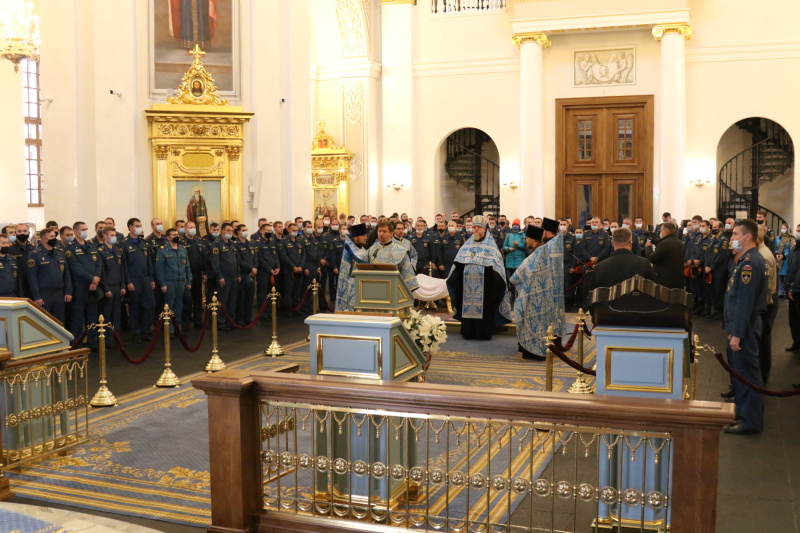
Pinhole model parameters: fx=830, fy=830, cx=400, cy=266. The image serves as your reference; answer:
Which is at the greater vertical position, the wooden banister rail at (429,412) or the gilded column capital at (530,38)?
the gilded column capital at (530,38)

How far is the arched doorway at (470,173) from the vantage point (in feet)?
87.9

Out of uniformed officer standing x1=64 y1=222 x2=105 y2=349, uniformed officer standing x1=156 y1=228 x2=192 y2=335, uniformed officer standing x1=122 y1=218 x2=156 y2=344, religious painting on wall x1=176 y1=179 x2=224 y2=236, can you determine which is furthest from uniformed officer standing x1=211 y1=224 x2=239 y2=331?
religious painting on wall x1=176 y1=179 x2=224 y2=236

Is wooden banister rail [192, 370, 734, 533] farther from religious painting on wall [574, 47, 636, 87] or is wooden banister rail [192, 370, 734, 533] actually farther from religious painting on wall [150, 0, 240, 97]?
religious painting on wall [574, 47, 636, 87]

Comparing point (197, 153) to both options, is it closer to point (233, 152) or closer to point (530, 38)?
point (233, 152)

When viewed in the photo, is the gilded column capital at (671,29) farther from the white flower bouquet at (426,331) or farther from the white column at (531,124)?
the white flower bouquet at (426,331)

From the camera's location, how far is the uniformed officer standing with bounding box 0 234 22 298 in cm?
1107

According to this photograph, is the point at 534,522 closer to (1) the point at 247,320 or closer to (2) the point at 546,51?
(1) the point at 247,320

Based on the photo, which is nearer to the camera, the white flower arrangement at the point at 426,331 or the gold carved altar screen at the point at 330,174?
the white flower arrangement at the point at 426,331

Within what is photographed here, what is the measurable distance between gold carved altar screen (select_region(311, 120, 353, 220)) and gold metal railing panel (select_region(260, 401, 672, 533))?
1986cm

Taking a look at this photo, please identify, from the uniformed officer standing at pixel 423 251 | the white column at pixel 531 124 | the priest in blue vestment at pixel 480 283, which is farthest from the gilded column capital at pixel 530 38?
the priest in blue vestment at pixel 480 283

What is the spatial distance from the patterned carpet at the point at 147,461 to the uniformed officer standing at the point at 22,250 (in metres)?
3.19

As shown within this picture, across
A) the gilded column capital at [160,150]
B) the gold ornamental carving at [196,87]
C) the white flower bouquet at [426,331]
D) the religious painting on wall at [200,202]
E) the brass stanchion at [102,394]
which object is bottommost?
the brass stanchion at [102,394]

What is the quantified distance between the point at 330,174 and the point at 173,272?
12544mm

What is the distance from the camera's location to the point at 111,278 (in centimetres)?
1260
